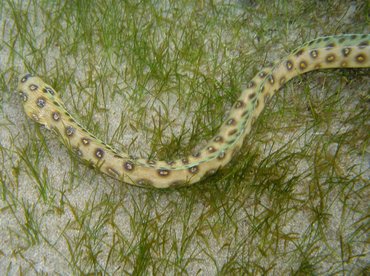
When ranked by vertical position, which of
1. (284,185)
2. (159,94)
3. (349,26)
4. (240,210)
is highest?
(349,26)

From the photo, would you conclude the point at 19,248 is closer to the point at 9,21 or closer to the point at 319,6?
the point at 9,21

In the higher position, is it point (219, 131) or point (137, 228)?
point (219, 131)

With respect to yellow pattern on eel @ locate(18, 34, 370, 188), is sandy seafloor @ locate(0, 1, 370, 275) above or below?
below

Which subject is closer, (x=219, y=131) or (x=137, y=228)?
(x=137, y=228)

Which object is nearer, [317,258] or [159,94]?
[317,258]

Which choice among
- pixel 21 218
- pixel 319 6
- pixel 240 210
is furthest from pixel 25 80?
pixel 319 6

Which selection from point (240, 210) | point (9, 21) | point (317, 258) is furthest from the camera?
point (9, 21)

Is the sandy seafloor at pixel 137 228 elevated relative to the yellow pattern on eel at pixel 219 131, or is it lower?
lower

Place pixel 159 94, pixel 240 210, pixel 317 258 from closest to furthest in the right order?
pixel 317 258
pixel 240 210
pixel 159 94
